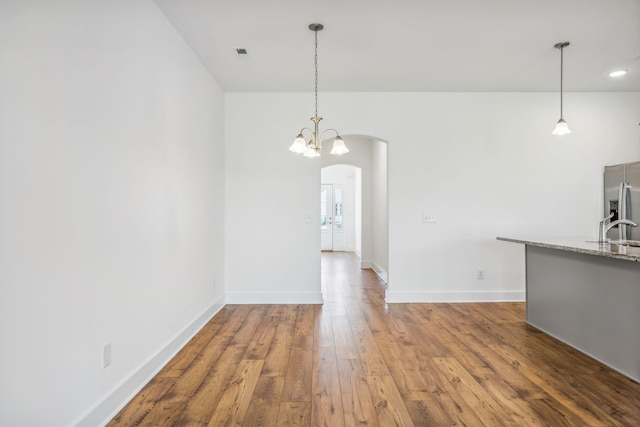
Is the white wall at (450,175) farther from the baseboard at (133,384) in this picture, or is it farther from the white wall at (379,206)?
the baseboard at (133,384)

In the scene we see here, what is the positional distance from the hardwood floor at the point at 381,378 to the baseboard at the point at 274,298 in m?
0.70

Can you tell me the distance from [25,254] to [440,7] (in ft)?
→ 9.96

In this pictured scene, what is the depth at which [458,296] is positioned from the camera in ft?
15.7

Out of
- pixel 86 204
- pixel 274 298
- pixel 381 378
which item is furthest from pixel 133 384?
pixel 274 298

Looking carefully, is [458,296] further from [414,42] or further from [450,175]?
[414,42]

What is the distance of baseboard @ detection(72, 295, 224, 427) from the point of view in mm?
1931

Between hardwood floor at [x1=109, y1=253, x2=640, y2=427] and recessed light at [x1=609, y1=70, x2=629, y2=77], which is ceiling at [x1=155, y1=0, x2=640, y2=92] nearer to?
recessed light at [x1=609, y1=70, x2=629, y2=77]

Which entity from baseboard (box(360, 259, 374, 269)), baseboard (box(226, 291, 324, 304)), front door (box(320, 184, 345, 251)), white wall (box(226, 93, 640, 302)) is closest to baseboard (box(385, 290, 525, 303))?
white wall (box(226, 93, 640, 302))

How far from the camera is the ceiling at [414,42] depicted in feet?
9.24

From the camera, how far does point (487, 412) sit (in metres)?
2.11

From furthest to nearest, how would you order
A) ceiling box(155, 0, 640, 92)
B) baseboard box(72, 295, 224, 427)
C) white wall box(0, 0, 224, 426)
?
ceiling box(155, 0, 640, 92) < baseboard box(72, 295, 224, 427) < white wall box(0, 0, 224, 426)

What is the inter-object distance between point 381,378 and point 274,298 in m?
2.44

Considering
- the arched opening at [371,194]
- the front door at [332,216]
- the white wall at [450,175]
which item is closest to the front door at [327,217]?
the front door at [332,216]

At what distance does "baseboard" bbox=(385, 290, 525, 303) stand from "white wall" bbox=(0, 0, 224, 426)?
276 cm
